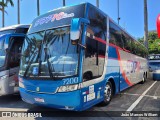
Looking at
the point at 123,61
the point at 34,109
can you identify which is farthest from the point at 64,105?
the point at 123,61

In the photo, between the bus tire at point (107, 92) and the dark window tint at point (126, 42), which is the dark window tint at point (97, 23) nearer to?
the bus tire at point (107, 92)

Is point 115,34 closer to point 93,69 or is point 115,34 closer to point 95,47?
point 95,47

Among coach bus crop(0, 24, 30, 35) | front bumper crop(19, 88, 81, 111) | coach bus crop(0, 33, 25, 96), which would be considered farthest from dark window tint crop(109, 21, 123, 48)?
coach bus crop(0, 24, 30, 35)

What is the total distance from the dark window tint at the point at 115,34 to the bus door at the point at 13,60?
3608 millimetres

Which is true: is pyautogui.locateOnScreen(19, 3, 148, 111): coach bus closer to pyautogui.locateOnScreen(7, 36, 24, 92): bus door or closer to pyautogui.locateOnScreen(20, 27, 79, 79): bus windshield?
pyautogui.locateOnScreen(20, 27, 79, 79): bus windshield

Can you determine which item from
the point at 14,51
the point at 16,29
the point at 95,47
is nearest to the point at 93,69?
the point at 95,47

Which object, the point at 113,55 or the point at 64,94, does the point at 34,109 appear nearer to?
the point at 64,94

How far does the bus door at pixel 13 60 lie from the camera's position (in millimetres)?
8805

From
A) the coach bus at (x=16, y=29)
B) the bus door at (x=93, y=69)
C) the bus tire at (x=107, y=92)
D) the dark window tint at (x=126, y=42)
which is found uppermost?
the coach bus at (x=16, y=29)

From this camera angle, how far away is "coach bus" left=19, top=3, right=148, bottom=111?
19.7ft

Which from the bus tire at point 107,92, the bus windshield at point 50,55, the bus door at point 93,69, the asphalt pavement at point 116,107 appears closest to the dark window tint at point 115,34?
the bus door at point 93,69

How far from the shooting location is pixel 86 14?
6.64 metres

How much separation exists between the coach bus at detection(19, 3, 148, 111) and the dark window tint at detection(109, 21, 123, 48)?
0.58m

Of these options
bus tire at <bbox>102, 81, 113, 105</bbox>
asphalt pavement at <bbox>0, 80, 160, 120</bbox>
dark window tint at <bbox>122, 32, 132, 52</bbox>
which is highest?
dark window tint at <bbox>122, 32, 132, 52</bbox>
